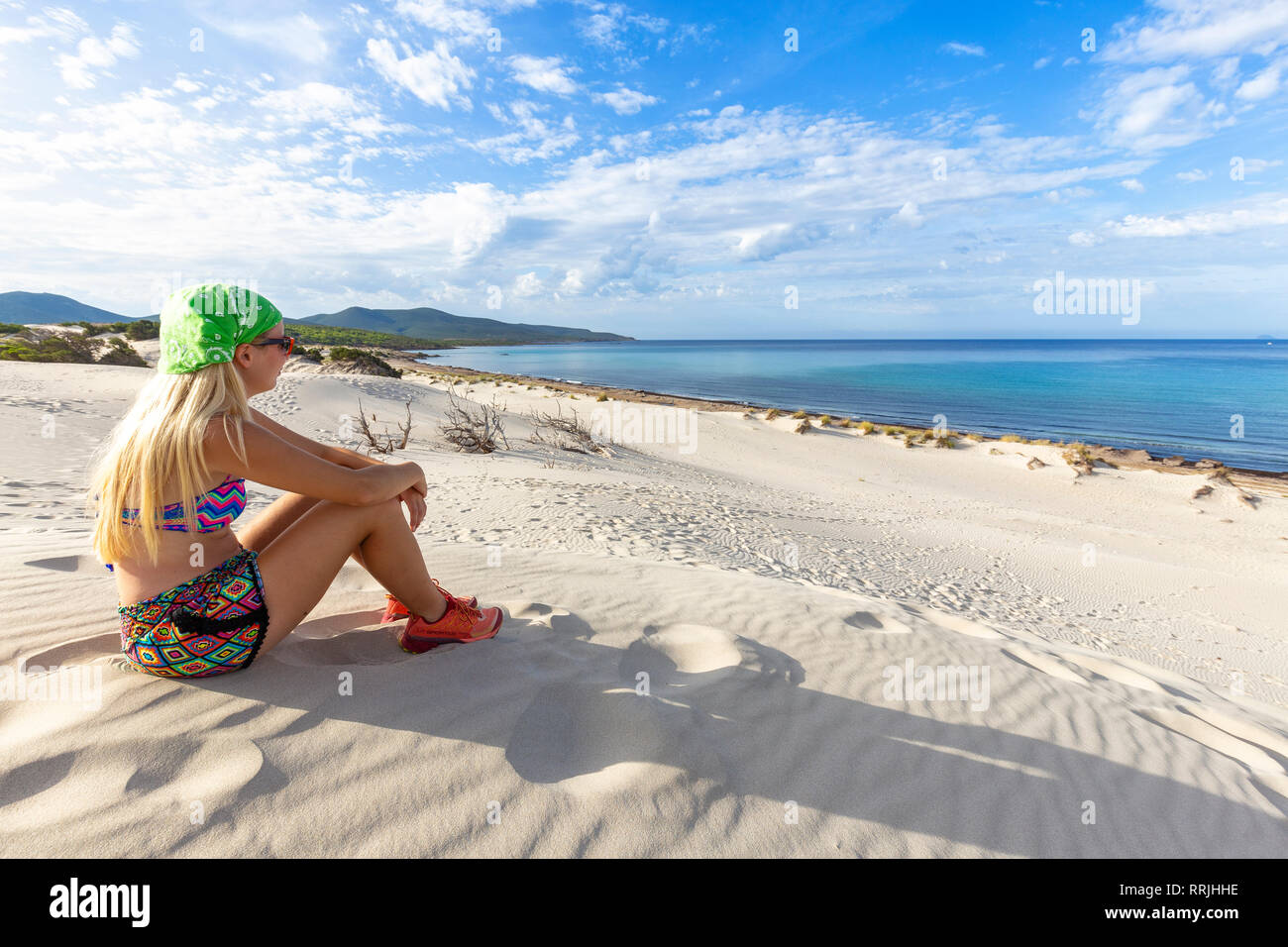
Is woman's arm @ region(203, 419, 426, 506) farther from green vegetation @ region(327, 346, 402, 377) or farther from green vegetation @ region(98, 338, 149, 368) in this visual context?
green vegetation @ region(327, 346, 402, 377)

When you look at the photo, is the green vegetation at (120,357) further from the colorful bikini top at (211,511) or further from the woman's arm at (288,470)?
the woman's arm at (288,470)

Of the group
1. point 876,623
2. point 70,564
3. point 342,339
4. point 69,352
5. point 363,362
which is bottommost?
point 876,623

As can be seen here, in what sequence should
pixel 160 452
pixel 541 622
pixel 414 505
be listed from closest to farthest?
pixel 160 452, pixel 414 505, pixel 541 622

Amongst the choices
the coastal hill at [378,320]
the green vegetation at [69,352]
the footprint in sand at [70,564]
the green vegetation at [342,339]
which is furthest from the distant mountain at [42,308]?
the footprint in sand at [70,564]

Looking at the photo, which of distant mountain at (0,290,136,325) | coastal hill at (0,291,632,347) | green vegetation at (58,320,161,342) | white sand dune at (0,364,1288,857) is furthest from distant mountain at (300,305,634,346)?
white sand dune at (0,364,1288,857)

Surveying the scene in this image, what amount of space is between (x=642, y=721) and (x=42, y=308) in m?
163

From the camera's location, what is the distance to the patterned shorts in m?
2.10

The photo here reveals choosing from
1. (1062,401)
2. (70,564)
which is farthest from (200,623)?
(1062,401)

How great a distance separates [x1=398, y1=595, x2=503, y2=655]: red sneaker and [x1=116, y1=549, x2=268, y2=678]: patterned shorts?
2.07 feet

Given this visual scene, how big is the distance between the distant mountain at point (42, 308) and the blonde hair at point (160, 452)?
429 ft

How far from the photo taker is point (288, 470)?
2.07m

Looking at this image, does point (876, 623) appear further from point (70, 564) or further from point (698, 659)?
point (70, 564)
